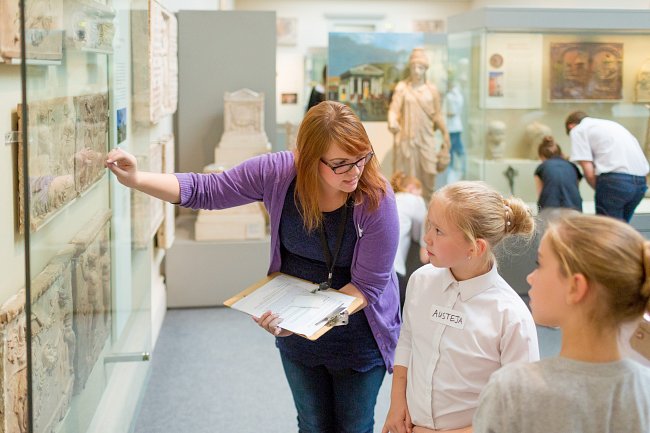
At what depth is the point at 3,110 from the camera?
7.20 feet

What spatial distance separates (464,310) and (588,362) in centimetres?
63

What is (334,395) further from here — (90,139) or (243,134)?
(243,134)

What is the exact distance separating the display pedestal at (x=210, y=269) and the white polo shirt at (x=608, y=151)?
2.66m

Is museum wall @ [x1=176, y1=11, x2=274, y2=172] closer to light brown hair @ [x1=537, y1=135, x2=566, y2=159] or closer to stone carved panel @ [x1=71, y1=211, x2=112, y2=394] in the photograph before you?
light brown hair @ [x1=537, y1=135, x2=566, y2=159]

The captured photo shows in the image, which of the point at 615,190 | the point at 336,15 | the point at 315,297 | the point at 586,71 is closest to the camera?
the point at 315,297

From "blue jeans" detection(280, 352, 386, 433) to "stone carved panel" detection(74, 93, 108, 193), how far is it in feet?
3.02

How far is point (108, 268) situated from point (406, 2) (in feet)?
45.1

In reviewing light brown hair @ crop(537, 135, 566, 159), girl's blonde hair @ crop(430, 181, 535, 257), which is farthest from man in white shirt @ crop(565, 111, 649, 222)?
girl's blonde hair @ crop(430, 181, 535, 257)

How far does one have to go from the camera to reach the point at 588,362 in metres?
1.66

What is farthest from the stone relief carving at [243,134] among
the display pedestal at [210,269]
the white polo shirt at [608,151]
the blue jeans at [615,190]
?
the blue jeans at [615,190]

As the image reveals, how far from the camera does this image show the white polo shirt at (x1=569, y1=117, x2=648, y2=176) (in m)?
6.50

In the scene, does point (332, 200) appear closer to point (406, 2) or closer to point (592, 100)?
point (592, 100)

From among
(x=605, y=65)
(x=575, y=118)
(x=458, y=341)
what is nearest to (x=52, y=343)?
(x=458, y=341)

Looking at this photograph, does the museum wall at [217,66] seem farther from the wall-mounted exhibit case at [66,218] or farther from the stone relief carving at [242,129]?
the wall-mounted exhibit case at [66,218]
